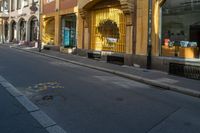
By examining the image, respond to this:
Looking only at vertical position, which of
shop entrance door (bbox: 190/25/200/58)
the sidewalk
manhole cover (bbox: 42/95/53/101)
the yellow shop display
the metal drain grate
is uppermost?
shop entrance door (bbox: 190/25/200/58)

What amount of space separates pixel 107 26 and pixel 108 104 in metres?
13.1

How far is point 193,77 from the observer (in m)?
13.6

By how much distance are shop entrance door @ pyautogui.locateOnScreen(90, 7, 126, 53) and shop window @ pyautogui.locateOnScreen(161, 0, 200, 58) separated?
11.7 feet

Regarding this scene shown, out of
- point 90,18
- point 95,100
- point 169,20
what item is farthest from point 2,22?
point 95,100

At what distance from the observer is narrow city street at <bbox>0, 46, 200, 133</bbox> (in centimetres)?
671

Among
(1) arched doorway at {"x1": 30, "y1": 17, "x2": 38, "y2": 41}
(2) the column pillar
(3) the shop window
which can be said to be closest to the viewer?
(3) the shop window

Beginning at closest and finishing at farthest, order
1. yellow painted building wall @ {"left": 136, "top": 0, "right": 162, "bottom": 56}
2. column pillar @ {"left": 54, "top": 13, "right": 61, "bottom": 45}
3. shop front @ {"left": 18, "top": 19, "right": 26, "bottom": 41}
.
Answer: yellow painted building wall @ {"left": 136, "top": 0, "right": 162, "bottom": 56} < column pillar @ {"left": 54, "top": 13, "right": 61, "bottom": 45} < shop front @ {"left": 18, "top": 19, "right": 26, "bottom": 41}

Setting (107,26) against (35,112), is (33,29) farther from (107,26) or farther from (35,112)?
(35,112)

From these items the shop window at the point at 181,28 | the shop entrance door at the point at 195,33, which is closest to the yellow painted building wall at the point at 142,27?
the shop window at the point at 181,28

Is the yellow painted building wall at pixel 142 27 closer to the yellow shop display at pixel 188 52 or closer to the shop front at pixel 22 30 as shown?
the yellow shop display at pixel 188 52

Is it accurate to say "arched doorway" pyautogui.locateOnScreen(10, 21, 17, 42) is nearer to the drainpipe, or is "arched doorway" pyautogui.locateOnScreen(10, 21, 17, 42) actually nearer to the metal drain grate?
the drainpipe

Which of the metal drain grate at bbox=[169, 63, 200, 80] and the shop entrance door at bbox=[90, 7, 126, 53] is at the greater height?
the shop entrance door at bbox=[90, 7, 126, 53]

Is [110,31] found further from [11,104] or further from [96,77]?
[11,104]

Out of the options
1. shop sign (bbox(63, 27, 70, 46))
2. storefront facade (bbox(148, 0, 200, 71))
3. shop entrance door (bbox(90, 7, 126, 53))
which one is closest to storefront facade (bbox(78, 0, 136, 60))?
shop entrance door (bbox(90, 7, 126, 53))
